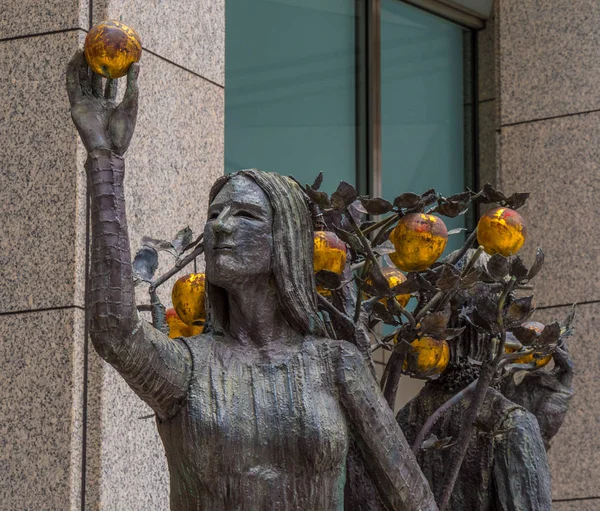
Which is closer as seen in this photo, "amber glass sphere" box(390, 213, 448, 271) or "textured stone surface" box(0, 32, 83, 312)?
"amber glass sphere" box(390, 213, 448, 271)

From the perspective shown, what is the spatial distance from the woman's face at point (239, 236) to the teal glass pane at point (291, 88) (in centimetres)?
368

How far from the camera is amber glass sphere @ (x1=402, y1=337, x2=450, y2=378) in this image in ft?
13.3

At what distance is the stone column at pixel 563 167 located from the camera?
7.83 m

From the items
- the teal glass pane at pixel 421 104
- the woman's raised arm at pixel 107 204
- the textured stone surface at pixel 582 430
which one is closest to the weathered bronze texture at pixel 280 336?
the woman's raised arm at pixel 107 204

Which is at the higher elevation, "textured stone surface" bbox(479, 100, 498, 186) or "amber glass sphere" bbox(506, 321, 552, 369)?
"textured stone surface" bbox(479, 100, 498, 186)

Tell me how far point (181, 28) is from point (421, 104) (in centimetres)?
331

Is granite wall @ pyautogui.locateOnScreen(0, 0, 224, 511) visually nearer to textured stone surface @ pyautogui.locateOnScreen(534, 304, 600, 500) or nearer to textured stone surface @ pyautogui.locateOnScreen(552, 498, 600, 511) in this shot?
textured stone surface @ pyautogui.locateOnScreen(534, 304, 600, 500)

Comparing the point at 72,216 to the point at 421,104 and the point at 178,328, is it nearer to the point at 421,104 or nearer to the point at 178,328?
the point at 178,328

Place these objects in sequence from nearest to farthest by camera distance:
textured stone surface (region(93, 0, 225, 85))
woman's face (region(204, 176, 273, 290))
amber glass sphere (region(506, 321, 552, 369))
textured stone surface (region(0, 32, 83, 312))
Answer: woman's face (region(204, 176, 273, 290)) < amber glass sphere (region(506, 321, 552, 369)) < textured stone surface (region(0, 32, 83, 312)) < textured stone surface (region(93, 0, 225, 85))

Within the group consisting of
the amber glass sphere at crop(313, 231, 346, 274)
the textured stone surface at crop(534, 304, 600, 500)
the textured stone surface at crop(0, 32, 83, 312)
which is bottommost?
the textured stone surface at crop(534, 304, 600, 500)

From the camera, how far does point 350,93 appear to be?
843cm

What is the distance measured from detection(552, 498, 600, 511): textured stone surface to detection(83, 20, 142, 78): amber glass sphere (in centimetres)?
512

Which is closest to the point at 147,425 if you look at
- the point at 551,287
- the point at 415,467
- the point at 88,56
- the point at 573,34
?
the point at 415,467

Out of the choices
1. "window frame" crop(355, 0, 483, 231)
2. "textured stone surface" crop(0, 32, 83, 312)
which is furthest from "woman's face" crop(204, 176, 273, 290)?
"window frame" crop(355, 0, 483, 231)
